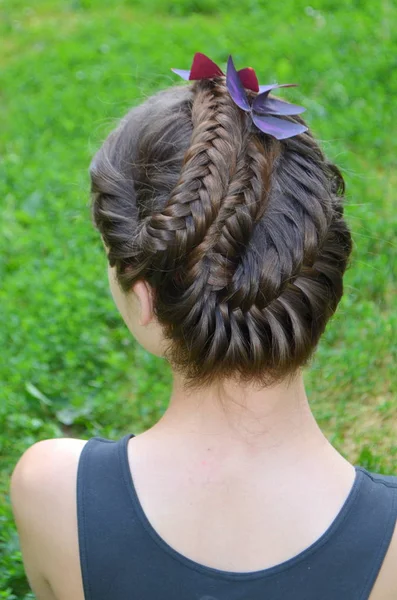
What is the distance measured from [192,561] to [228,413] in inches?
10.9

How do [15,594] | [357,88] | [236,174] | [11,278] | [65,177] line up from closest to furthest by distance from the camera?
[236,174] → [15,594] → [11,278] → [65,177] → [357,88]

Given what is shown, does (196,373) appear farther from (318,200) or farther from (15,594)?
(15,594)

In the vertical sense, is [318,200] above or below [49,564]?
above

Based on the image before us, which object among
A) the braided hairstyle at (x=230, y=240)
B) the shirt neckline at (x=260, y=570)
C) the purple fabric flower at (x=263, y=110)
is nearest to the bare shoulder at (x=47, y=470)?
the shirt neckline at (x=260, y=570)

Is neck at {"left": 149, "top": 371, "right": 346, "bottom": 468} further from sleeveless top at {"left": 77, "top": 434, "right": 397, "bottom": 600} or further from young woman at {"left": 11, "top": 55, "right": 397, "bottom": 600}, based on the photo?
sleeveless top at {"left": 77, "top": 434, "right": 397, "bottom": 600}

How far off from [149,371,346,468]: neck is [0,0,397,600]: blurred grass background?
0.69 metres

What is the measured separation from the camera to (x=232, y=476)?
1.69 meters

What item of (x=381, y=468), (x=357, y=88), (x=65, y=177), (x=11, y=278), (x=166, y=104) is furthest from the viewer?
(x=357, y=88)

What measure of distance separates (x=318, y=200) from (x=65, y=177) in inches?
108

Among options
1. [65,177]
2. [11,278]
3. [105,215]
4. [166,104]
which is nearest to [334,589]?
[105,215]

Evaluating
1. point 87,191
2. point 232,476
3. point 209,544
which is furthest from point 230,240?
point 87,191

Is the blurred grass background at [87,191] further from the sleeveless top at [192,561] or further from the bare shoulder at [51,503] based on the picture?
the sleeveless top at [192,561]

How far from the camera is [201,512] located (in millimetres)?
1688

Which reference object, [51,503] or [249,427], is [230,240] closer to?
[249,427]
